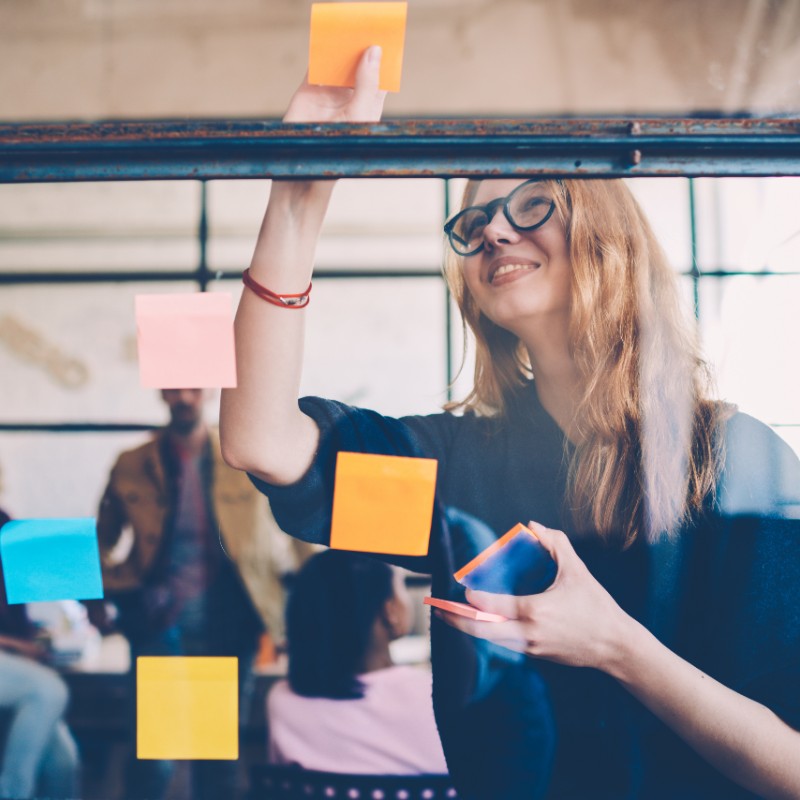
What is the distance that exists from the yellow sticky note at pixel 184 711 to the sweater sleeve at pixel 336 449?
248mm

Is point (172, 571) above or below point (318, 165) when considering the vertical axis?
below

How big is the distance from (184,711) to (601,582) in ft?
1.87

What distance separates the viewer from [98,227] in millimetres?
1366

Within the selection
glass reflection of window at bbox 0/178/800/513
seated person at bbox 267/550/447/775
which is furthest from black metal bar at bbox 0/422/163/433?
seated person at bbox 267/550/447/775

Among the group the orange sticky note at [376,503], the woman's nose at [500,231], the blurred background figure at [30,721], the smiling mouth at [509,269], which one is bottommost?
the blurred background figure at [30,721]

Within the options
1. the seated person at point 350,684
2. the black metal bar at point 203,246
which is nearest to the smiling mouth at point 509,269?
the seated person at point 350,684

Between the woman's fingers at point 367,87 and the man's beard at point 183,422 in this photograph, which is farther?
the man's beard at point 183,422

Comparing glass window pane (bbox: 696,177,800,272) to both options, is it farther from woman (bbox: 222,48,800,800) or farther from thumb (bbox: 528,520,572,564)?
thumb (bbox: 528,520,572,564)

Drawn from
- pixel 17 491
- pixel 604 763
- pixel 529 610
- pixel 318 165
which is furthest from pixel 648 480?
pixel 17 491

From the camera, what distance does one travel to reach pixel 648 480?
0.80m

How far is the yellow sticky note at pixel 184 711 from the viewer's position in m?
0.84

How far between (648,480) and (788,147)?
1.29 ft

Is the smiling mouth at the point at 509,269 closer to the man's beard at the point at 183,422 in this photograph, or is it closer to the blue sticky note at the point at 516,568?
the blue sticky note at the point at 516,568

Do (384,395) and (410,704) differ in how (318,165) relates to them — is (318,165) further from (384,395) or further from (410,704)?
(410,704)
